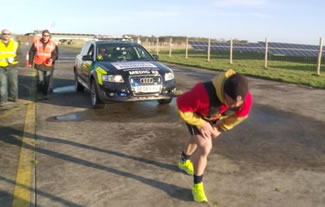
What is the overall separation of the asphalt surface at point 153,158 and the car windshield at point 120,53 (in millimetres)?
1244

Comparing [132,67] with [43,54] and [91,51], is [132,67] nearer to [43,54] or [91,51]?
[91,51]

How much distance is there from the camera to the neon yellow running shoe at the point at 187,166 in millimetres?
4133

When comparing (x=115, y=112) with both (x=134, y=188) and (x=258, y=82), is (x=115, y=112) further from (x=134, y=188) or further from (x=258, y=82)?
(x=258, y=82)

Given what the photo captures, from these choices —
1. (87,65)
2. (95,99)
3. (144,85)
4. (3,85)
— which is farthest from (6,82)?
(144,85)

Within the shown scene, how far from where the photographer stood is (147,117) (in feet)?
23.7

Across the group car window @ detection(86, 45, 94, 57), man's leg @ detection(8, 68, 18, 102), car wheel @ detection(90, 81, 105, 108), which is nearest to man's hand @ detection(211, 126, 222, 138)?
car wheel @ detection(90, 81, 105, 108)

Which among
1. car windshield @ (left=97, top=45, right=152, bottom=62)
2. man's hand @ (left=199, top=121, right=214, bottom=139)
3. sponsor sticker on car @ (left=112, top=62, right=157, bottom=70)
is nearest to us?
man's hand @ (left=199, top=121, right=214, bottom=139)

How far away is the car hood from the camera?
7270 millimetres

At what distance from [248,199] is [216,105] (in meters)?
1.14

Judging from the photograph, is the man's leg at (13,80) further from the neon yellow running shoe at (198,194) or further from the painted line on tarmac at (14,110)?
the neon yellow running shoe at (198,194)

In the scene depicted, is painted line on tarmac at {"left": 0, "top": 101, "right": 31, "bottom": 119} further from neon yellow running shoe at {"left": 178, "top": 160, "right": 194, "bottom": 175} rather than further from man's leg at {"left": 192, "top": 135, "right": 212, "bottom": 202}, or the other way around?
man's leg at {"left": 192, "top": 135, "right": 212, "bottom": 202}

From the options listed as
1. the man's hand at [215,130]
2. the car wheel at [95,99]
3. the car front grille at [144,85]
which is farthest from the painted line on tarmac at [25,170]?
the car front grille at [144,85]

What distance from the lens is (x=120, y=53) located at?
8.46m

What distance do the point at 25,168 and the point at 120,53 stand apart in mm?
4708
